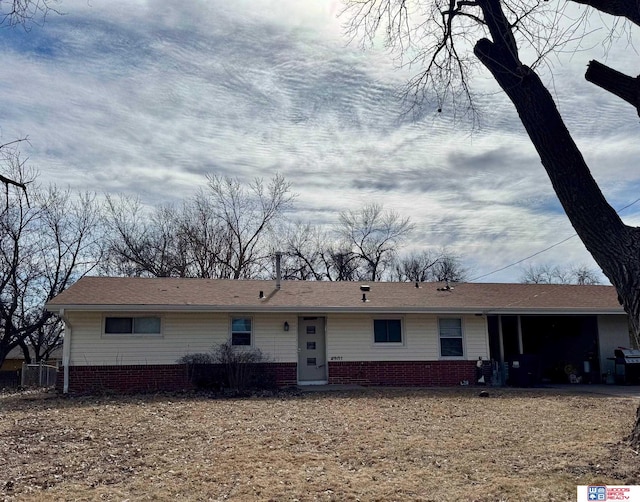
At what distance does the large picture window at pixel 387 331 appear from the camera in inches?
650

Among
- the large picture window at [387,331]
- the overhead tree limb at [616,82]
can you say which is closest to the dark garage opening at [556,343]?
the large picture window at [387,331]

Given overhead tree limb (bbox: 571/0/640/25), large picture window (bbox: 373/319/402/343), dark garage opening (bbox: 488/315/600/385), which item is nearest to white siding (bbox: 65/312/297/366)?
large picture window (bbox: 373/319/402/343)

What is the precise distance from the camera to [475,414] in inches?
403

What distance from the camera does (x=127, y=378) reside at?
1466 centimetres

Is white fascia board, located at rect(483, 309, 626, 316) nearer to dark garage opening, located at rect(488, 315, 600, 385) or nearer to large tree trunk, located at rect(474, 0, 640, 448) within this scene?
dark garage opening, located at rect(488, 315, 600, 385)

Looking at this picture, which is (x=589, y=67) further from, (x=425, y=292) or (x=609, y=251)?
(x=425, y=292)

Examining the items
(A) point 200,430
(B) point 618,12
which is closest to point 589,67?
(B) point 618,12

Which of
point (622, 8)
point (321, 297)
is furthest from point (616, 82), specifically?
point (321, 297)

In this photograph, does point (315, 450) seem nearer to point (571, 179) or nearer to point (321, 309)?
point (571, 179)

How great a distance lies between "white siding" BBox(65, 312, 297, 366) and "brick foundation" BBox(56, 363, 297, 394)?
16 centimetres

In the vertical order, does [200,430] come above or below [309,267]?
below

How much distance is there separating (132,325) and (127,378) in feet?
4.55

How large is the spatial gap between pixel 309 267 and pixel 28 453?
29318 mm

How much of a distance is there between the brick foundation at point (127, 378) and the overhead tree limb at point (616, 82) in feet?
39.5
